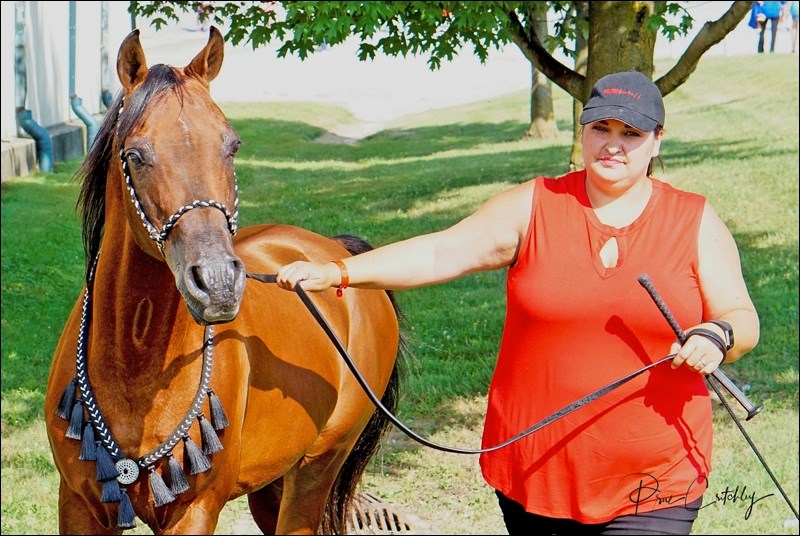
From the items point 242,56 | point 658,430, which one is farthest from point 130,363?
point 242,56

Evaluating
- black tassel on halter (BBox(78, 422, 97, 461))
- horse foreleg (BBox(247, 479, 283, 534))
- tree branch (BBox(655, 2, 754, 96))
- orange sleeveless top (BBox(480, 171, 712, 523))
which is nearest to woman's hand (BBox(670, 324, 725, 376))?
orange sleeveless top (BBox(480, 171, 712, 523))

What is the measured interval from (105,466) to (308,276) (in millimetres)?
849

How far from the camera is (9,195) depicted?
1401 centimetres

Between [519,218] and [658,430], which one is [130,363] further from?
[658,430]

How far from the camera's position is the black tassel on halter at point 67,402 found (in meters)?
3.28

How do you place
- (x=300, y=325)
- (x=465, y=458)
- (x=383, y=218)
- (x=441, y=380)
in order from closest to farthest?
(x=300, y=325), (x=465, y=458), (x=441, y=380), (x=383, y=218)

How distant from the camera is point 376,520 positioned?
5676 millimetres

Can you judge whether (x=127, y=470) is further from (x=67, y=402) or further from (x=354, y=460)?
(x=354, y=460)

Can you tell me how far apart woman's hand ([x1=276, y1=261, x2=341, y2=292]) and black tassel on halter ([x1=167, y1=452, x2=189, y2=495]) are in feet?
2.13

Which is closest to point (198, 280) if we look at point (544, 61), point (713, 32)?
point (713, 32)

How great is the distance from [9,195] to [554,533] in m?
12.3

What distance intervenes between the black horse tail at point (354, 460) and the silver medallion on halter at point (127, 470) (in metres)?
1.77

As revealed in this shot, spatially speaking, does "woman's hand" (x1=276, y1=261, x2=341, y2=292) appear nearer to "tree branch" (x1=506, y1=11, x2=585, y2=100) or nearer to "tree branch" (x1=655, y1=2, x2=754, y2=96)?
"tree branch" (x1=655, y1=2, x2=754, y2=96)

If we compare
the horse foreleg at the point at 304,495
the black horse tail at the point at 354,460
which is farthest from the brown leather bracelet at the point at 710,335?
the black horse tail at the point at 354,460
